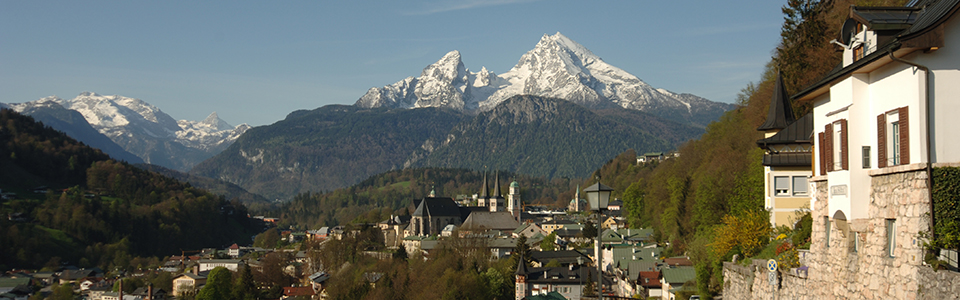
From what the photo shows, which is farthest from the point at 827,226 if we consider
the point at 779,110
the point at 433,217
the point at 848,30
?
the point at 433,217

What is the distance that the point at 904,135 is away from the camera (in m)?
12.8

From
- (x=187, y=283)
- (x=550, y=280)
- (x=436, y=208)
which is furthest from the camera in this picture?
(x=436, y=208)

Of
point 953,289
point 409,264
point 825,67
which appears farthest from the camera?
point 409,264

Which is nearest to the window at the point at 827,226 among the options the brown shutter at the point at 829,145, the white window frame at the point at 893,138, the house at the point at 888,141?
the house at the point at 888,141

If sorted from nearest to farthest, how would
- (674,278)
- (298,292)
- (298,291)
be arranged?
(674,278) → (298,292) → (298,291)

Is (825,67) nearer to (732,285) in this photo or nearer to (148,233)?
(732,285)

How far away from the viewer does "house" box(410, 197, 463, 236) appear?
521 ft

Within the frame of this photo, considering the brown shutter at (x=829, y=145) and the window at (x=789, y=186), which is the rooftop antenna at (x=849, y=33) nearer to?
the brown shutter at (x=829, y=145)

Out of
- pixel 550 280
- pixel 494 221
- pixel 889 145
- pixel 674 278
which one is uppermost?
pixel 889 145

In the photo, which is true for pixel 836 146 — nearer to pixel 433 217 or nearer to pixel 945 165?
pixel 945 165

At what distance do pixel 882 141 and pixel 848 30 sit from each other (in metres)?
3.14

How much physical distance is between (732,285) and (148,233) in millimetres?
188450

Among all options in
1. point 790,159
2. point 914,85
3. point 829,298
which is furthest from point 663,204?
point 914,85

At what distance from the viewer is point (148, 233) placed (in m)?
193
